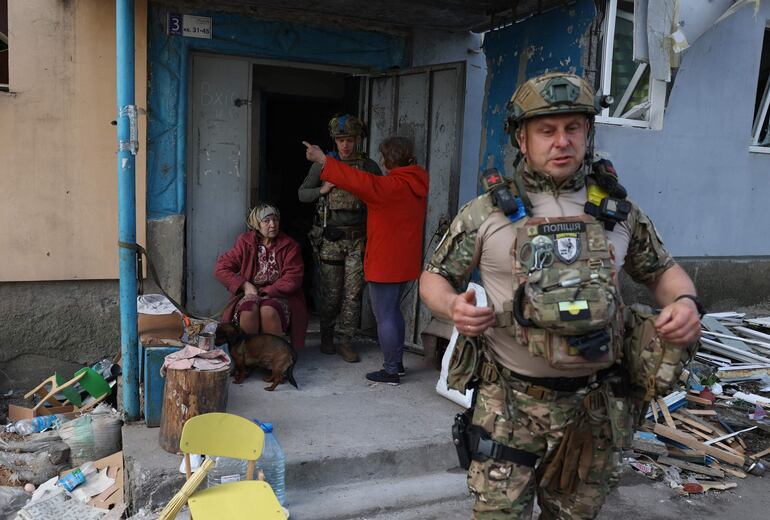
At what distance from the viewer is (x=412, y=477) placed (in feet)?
12.7

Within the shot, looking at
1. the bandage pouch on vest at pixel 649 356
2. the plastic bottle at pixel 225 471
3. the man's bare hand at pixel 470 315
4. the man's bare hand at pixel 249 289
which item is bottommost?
the plastic bottle at pixel 225 471

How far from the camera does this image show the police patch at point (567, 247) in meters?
2.18

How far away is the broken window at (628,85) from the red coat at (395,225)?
273cm

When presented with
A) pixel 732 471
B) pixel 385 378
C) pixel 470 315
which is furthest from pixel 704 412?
pixel 470 315

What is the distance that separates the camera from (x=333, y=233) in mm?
5297

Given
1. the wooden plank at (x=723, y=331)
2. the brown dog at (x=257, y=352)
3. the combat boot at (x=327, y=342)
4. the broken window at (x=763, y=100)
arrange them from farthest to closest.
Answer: the broken window at (x=763, y=100) < the wooden plank at (x=723, y=331) < the combat boot at (x=327, y=342) < the brown dog at (x=257, y=352)

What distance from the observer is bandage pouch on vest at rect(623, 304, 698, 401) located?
2191 mm

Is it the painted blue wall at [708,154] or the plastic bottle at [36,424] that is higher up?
the painted blue wall at [708,154]

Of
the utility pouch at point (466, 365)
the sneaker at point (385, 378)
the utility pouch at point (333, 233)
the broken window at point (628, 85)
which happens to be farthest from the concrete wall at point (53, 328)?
the broken window at point (628, 85)

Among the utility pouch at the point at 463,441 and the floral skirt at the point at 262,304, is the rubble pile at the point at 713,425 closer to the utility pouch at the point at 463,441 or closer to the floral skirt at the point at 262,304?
the utility pouch at the point at 463,441

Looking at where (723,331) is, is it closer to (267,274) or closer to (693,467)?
(693,467)

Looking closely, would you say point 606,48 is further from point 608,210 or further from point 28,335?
point 28,335

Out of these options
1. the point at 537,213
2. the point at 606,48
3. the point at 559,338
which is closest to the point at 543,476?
the point at 559,338

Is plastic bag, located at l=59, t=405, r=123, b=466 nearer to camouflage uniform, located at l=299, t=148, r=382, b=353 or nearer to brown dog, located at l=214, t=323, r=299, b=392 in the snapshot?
brown dog, located at l=214, t=323, r=299, b=392
